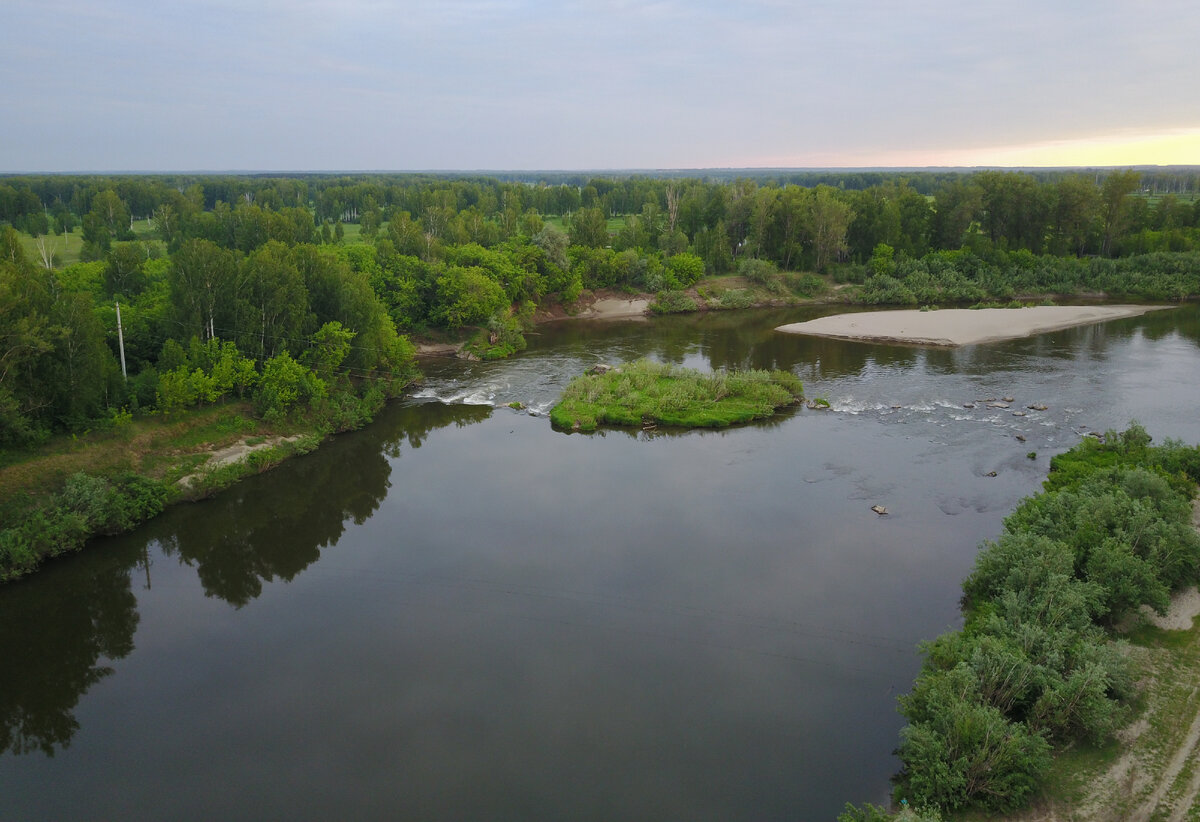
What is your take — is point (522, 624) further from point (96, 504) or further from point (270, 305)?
point (270, 305)

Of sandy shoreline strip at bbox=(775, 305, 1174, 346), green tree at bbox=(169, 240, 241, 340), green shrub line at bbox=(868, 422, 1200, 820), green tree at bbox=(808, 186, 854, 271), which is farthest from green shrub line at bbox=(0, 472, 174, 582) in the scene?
green tree at bbox=(808, 186, 854, 271)

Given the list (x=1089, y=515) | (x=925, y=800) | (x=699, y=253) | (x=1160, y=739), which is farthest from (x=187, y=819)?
(x=699, y=253)

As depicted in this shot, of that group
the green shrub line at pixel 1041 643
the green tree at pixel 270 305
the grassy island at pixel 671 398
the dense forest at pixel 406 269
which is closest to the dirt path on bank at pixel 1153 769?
the green shrub line at pixel 1041 643

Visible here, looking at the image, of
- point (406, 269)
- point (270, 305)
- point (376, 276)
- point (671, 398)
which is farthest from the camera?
point (406, 269)

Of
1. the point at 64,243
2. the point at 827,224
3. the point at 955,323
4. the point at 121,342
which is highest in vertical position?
the point at 827,224

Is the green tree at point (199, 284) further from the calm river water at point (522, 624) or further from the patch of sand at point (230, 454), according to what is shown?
the calm river water at point (522, 624)

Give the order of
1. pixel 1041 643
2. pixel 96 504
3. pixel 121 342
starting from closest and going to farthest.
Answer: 1. pixel 1041 643
2. pixel 96 504
3. pixel 121 342

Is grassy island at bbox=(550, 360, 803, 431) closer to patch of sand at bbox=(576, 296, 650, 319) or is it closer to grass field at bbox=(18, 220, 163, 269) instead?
patch of sand at bbox=(576, 296, 650, 319)

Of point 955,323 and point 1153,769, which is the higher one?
point 955,323

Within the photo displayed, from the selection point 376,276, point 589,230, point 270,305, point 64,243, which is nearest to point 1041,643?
point 270,305
